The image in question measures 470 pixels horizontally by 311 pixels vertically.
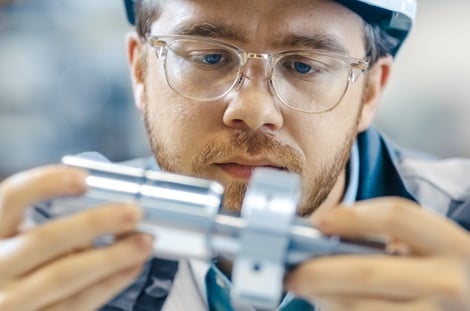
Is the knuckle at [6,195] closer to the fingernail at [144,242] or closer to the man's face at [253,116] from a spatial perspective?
the fingernail at [144,242]

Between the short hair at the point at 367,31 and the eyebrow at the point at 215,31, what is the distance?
0.31 ft

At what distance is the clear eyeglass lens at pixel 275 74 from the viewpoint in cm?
79

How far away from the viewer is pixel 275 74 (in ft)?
2.56

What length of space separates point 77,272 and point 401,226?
8.9 inches

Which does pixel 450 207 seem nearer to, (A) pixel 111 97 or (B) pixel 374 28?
(B) pixel 374 28

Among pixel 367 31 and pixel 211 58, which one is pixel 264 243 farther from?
pixel 367 31

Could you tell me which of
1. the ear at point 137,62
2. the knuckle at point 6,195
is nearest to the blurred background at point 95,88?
the ear at point 137,62

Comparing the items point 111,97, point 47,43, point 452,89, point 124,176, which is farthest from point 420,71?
point 124,176

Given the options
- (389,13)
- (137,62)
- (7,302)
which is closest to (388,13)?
(389,13)

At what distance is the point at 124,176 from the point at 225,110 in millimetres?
333

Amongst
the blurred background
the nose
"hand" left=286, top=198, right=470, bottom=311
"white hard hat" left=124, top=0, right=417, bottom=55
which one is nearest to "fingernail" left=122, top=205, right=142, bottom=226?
"hand" left=286, top=198, right=470, bottom=311

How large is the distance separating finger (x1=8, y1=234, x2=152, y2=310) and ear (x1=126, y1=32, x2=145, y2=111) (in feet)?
1.73

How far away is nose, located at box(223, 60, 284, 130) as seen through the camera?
29.2 inches

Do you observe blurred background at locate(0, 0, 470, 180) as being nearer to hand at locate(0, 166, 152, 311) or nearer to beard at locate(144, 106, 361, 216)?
beard at locate(144, 106, 361, 216)
